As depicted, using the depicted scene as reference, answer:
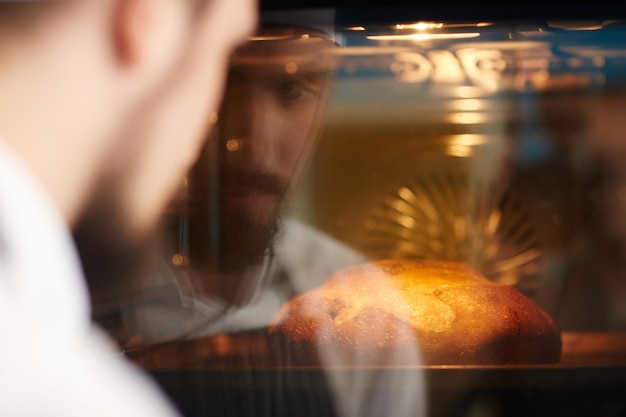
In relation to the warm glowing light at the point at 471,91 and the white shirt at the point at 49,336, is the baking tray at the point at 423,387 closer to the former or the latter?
the white shirt at the point at 49,336

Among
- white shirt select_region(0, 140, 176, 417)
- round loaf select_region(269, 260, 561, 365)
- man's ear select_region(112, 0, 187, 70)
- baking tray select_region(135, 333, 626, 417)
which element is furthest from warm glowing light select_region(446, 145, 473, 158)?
white shirt select_region(0, 140, 176, 417)

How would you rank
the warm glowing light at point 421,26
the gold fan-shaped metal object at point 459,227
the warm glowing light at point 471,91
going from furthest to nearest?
the gold fan-shaped metal object at point 459,227
the warm glowing light at point 471,91
the warm glowing light at point 421,26

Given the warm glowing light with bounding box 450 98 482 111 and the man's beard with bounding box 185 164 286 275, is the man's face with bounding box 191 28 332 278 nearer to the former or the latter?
the man's beard with bounding box 185 164 286 275

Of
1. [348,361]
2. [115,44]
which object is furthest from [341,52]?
[348,361]

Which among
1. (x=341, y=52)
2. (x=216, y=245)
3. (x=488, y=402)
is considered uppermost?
(x=341, y=52)

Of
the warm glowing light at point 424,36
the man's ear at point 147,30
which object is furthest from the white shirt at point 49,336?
the warm glowing light at point 424,36

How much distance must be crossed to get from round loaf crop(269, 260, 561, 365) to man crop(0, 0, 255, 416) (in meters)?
0.21

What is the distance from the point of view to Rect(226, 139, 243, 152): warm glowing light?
882 mm

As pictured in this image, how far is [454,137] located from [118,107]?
480mm

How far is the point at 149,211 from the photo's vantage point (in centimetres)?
88

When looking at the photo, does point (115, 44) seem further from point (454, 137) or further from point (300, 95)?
point (454, 137)

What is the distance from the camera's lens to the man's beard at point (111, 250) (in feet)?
2.77

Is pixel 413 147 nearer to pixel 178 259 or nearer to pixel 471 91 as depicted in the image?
pixel 471 91

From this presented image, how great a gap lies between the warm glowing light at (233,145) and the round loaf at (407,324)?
222mm
